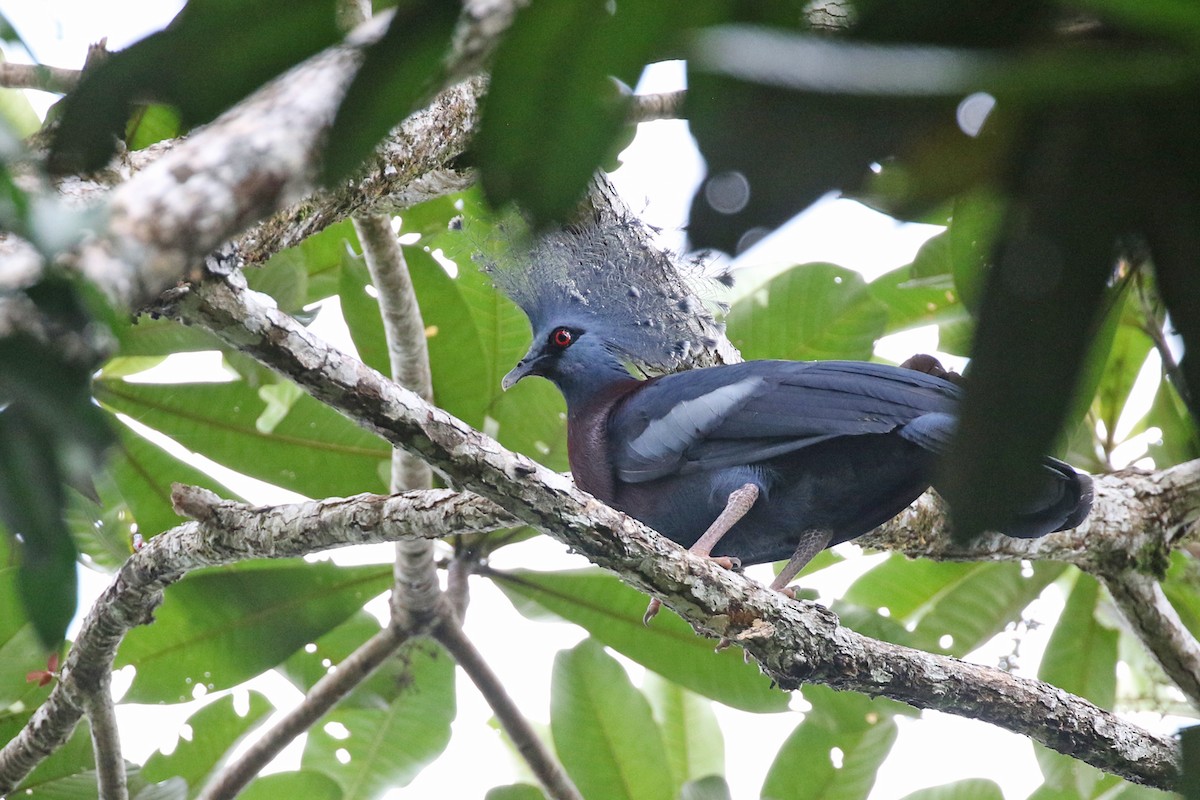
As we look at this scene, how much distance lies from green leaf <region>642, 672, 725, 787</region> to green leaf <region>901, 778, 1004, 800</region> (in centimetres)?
82

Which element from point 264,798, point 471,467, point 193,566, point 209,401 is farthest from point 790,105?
point 264,798

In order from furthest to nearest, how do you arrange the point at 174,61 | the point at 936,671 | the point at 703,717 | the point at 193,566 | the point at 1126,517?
the point at 703,717 < the point at 1126,517 < the point at 193,566 < the point at 936,671 < the point at 174,61

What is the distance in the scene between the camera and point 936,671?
2477 mm

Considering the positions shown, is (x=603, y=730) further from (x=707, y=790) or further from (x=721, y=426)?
(x=721, y=426)

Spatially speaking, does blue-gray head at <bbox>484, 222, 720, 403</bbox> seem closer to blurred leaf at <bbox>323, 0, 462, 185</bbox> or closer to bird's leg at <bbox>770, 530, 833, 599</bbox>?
bird's leg at <bbox>770, 530, 833, 599</bbox>

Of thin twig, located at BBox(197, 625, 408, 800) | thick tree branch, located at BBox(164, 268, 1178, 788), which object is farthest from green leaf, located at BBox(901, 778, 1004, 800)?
thin twig, located at BBox(197, 625, 408, 800)

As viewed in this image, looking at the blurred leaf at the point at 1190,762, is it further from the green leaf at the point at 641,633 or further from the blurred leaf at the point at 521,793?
the blurred leaf at the point at 521,793

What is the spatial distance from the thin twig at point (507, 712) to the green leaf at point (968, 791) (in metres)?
1.25

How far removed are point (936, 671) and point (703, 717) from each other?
76.2 inches

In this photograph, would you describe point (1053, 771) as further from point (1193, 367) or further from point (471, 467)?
point (1193, 367)

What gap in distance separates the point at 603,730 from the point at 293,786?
3.47 feet

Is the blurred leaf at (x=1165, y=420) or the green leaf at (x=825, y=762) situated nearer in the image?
the blurred leaf at (x=1165, y=420)

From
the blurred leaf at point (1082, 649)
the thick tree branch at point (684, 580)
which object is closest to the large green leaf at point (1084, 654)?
the blurred leaf at point (1082, 649)

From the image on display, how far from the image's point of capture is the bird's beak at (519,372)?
3340 millimetres
